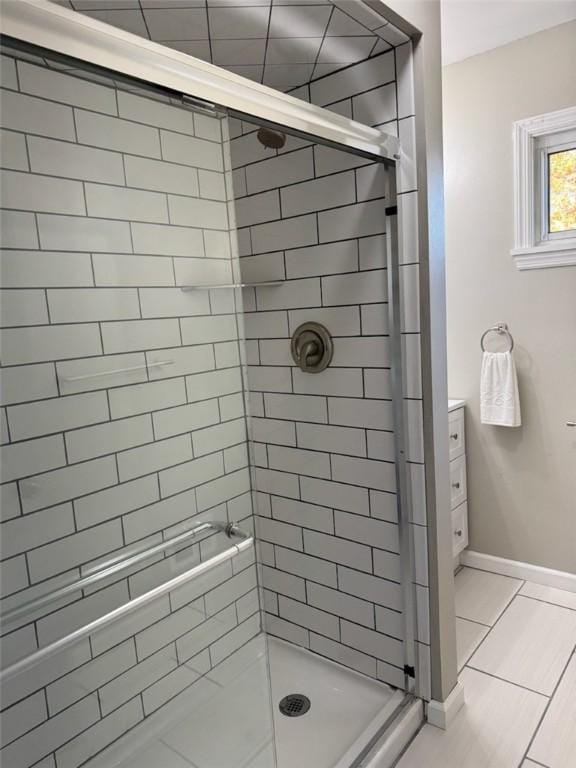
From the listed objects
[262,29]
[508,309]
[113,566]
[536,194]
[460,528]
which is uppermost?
[262,29]

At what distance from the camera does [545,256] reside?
2338mm

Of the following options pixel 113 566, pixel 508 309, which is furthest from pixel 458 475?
pixel 113 566

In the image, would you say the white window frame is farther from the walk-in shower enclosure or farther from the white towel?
the walk-in shower enclosure

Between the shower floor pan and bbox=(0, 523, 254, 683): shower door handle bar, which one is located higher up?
bbox=(0, 523, 254, 683): shower door handle bar

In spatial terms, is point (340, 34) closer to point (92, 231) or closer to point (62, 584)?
point (92, 231)

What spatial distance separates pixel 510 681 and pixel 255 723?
97 centimetres

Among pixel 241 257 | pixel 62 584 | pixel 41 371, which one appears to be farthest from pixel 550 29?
pixel 62 584

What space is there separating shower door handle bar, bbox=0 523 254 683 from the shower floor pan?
18.6 inches

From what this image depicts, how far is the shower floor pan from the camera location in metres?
1.62

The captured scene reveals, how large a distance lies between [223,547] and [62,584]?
494 mm

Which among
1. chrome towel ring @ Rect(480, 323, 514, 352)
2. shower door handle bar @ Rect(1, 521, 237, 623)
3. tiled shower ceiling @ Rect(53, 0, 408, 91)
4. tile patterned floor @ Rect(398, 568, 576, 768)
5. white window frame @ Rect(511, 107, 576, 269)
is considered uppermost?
tiled shower ceiling @ Rect(53, 0, 408, 91)

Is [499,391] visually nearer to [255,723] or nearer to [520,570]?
[520,570]

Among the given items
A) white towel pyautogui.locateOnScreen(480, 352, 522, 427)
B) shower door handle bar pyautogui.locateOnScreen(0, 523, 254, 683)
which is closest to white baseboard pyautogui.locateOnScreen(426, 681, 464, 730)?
shower door handle bar pyautogui.locateOnScreen(0, 523, 254, 683)

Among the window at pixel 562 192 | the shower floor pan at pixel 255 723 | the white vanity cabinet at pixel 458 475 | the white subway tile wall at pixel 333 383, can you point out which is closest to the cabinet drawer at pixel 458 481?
the white vanity cabinet at pixel 458 475
